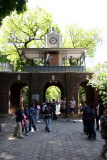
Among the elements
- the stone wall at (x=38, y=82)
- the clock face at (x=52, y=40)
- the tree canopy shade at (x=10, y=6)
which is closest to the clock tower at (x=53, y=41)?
the clock face at (x=52, y=40)

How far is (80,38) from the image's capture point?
33.8m

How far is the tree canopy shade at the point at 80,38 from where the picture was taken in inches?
1326

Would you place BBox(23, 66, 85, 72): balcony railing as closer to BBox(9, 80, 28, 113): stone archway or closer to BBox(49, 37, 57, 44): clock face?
BBox(9, 80, 28, 113): stone archway

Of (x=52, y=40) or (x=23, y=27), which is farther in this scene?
(x=23, y=27)

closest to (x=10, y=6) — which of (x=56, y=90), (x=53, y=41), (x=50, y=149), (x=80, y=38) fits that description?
(x=50, y=149)

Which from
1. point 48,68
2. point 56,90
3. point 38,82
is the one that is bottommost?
point 56,90

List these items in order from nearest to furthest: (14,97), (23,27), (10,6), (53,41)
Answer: (10,6), (14,97), (53,41), (23,27)

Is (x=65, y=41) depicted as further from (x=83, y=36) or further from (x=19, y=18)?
(x=19, y=18)

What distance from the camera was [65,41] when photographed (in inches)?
1361

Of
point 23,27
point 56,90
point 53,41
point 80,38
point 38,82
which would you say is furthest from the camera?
point 56,90

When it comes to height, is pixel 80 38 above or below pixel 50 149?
above

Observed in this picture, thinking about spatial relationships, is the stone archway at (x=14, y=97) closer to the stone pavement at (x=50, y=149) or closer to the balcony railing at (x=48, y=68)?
the balcony railing at (x=48, y=68)

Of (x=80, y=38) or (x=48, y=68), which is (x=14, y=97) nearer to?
(x=48, y=68)

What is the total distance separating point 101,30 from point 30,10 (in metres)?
14.0
